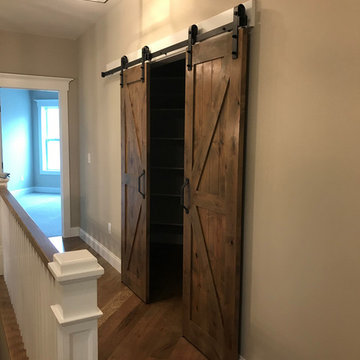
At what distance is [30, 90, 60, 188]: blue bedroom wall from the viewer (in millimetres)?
9852

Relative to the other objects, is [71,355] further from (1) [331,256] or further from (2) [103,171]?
(2) [103,171]

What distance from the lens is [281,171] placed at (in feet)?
6.63

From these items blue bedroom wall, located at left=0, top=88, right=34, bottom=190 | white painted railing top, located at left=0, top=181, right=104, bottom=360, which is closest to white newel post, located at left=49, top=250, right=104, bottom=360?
white painted railing top, located at left=0, top=181, right=104, bottom=360

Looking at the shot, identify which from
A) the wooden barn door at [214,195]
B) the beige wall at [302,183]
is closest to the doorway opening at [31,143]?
the wooden barn door at [214,195]

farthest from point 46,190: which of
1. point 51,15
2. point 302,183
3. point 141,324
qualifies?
point 302,183

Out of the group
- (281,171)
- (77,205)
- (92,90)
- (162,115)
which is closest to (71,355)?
(281,171)

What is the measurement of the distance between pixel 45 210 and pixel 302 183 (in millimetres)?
6786

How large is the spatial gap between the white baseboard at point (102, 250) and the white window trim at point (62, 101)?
33 centimetres

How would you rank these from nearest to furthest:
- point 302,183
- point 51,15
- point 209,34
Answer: point 302,183 < point 209,34 < point 51,15

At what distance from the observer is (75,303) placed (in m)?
1.29

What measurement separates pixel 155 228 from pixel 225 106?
2699mm

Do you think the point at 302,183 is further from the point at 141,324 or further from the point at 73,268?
the point at 141,324

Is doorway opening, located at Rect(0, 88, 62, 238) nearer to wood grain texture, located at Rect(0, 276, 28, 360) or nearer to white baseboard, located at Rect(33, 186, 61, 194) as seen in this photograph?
white baseboard, located at Rect(33, 186, 61, 194)

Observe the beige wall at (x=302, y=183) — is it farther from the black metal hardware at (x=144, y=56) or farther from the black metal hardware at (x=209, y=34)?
the black metal hardware at (x=144, y=56)
